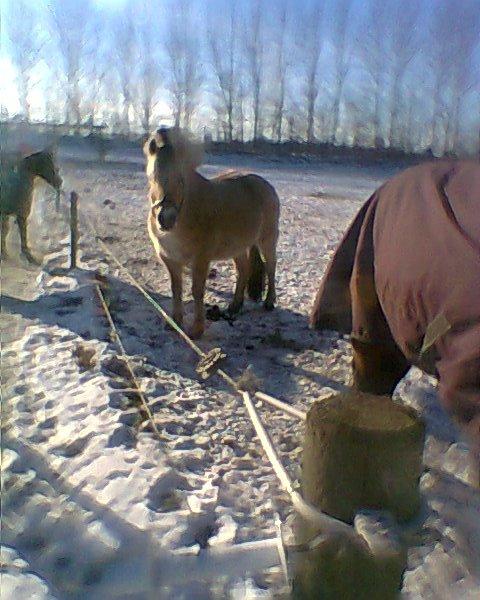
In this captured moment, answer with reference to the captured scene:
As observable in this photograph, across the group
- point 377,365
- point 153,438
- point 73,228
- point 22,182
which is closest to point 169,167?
point 22,182

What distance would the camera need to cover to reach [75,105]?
5.55 feet

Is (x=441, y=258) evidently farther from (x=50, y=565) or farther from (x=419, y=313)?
(x=50, y=565)

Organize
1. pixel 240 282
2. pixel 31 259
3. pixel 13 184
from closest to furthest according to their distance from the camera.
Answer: pixel 13 184, pixel 31 259, pixel 240 282

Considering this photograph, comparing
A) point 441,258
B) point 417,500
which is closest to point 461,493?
point 417,500

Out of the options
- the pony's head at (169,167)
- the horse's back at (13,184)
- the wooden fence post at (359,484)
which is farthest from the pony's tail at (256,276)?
the wooden fence post at (359,484)

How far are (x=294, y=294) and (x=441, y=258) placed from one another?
2.56 meters

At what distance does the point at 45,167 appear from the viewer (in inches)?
91.0

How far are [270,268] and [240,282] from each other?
0.22 m

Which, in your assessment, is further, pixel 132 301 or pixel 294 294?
pixel 294 294

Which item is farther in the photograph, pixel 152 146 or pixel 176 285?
pixel 176 285

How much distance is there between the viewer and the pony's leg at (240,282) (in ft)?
10.9

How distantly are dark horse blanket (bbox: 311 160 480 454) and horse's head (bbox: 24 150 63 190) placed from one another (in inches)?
42.2

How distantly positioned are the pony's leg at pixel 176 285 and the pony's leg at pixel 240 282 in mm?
301

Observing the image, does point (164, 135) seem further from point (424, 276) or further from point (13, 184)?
point (424, 276)
